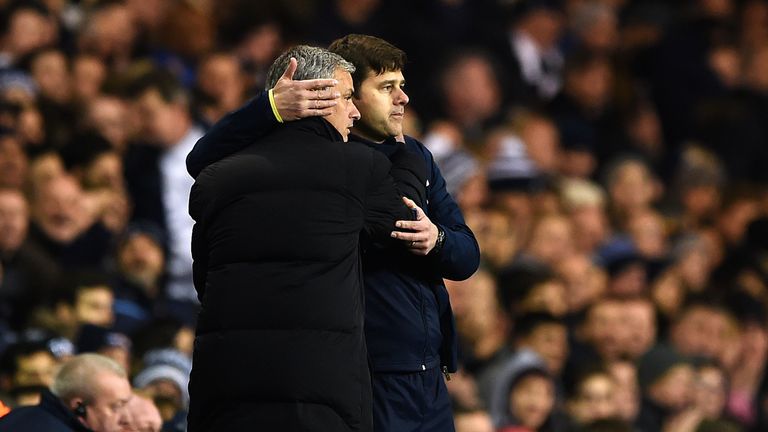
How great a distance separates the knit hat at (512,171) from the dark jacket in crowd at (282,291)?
685 cm

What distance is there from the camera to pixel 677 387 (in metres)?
10.6

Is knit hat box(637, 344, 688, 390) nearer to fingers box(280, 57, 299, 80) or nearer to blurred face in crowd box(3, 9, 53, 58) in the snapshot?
blurred face in crowd box(3, 9, 53, 58)

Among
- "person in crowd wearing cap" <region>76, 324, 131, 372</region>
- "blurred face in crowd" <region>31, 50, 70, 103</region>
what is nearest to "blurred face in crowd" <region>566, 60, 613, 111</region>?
"blurred face in crowd" <region>31, 50, 70, 103</region>

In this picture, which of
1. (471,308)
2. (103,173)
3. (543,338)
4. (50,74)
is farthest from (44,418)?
(50,74)

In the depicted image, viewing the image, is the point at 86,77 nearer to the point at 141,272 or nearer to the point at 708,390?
the point at 141,272

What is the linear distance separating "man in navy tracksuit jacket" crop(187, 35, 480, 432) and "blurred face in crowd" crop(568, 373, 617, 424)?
4374mm

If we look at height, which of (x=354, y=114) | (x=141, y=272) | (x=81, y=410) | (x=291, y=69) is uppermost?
(x=291, y=69)

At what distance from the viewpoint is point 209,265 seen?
5.10m

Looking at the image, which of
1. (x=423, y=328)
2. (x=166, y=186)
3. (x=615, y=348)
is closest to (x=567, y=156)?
(x=615, y=348)

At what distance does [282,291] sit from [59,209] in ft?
16.6

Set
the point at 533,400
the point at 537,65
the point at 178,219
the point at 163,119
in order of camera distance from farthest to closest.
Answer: the point at 537,65 → the point at 163,119 → the point at 178,219 → the point at 533,400

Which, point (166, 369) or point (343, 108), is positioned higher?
point (343, 108)

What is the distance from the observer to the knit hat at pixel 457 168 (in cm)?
1096

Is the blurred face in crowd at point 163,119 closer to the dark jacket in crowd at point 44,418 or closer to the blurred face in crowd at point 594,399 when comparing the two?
the blurred face in crowd at point 594,399
